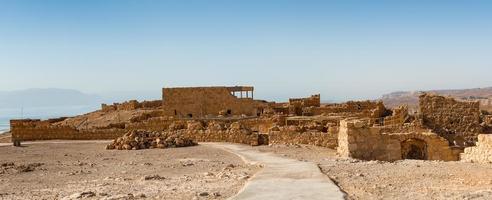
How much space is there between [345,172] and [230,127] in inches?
564

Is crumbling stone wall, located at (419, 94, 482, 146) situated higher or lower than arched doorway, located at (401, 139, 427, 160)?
higher

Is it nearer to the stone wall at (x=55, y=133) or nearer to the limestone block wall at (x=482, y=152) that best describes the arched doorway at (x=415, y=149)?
the limestone block wall at (x=482, y=152)

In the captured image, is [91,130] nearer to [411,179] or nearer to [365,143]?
[365,143]

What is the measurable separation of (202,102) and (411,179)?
88.3 feet

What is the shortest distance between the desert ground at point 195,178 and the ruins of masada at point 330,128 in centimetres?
227

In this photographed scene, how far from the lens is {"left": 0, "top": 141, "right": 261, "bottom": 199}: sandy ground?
1097 centimetres

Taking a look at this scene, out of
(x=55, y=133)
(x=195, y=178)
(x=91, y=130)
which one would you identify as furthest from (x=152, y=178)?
(x=55, y=133)

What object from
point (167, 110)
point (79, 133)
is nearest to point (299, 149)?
point (79, 133)

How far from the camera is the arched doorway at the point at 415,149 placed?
75.4 ft

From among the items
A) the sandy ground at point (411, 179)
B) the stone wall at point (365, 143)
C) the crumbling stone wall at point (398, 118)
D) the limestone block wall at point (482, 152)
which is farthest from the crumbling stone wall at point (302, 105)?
the sandy ground at point (411, 179)

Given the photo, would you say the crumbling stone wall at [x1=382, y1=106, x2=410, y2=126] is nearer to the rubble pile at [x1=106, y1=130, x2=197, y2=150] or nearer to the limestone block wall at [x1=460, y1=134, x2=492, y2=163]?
the rubble pile at [x1=106, y1=130, x2=197, y2=150]

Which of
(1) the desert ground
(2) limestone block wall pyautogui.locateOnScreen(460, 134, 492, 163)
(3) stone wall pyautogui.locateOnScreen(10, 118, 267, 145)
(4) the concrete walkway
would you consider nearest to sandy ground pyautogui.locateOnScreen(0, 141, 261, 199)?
(1) the desert ground

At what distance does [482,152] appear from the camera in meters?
15.5

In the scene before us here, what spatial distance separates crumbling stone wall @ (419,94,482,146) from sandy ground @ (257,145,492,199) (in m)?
13.0
